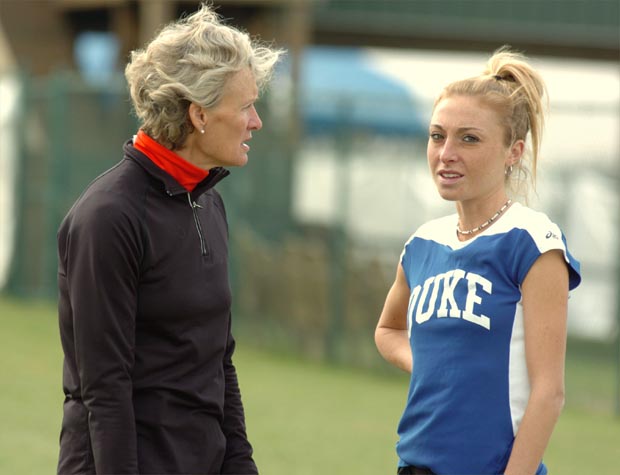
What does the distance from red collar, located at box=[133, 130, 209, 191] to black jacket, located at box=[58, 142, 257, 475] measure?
0.02m

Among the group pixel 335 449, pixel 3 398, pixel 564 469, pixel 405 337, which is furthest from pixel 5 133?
pixel 405 337

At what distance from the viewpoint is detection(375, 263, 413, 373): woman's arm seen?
3814mm

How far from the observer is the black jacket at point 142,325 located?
3.28 metres

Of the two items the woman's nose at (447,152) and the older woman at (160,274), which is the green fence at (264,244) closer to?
the woman's nose at (447,152)

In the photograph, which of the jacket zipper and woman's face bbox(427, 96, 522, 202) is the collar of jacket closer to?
the jacket zipper

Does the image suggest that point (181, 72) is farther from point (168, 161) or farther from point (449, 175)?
point (449, 175)

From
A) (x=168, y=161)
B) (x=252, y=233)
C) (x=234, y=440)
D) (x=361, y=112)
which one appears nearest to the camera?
(x=168, y=161)

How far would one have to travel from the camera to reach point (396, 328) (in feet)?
12.9

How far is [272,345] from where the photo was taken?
14.7 metres

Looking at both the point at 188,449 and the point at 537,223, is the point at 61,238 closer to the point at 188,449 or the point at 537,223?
the point at 188,449

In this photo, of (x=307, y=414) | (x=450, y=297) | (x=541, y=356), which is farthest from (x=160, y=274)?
(x=307, y=414)

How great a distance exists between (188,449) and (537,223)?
42.1 inches

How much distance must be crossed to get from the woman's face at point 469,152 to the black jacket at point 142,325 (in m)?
0.62

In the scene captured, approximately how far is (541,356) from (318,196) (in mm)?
11134
